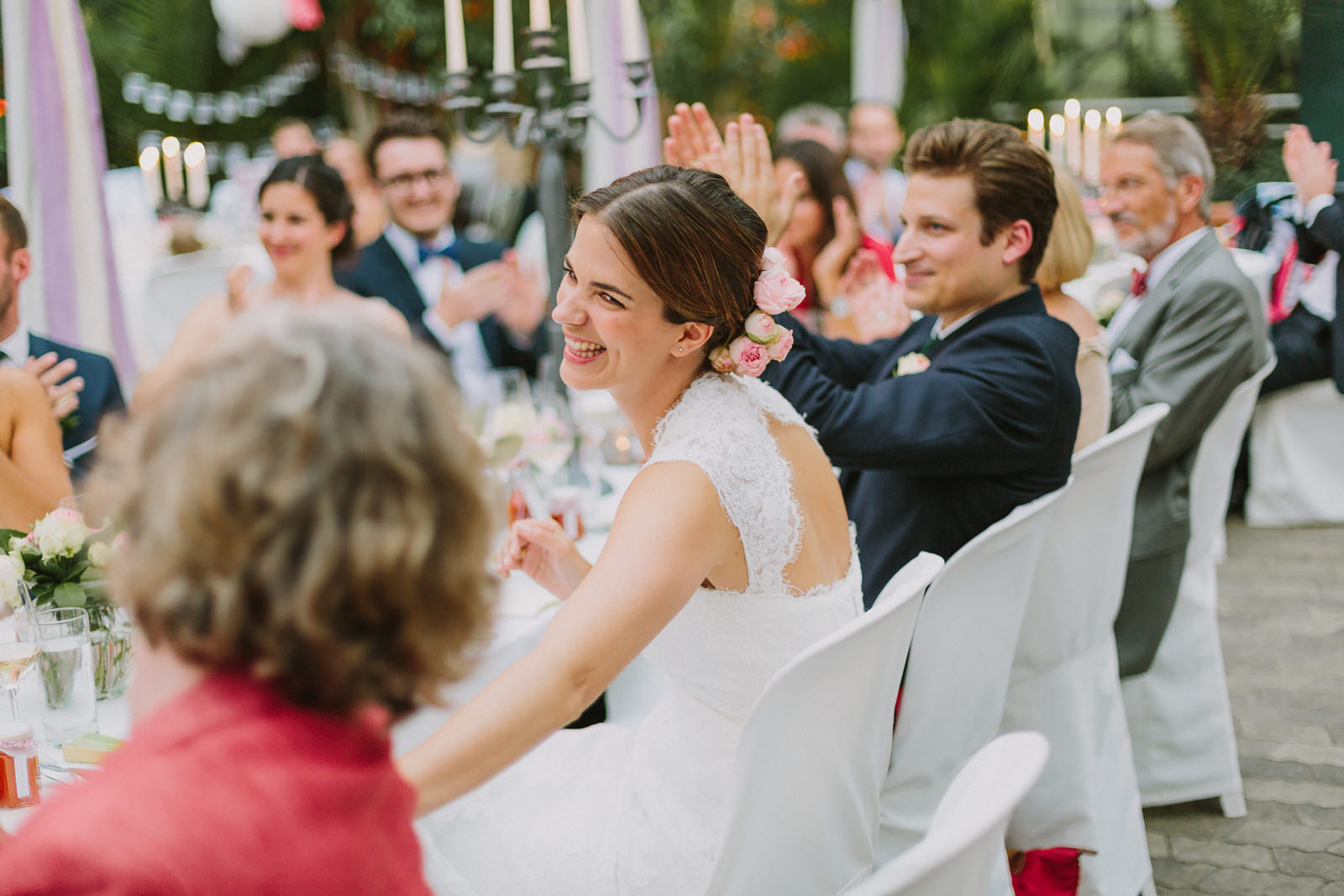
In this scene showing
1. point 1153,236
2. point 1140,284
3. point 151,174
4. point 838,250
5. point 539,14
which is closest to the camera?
point 539,14

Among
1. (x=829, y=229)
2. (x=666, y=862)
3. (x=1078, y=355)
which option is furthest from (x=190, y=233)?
(x=666, y=862)

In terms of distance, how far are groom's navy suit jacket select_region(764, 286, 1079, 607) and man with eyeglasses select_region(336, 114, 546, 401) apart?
215 cm

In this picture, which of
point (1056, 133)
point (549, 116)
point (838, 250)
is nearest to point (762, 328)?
point (549, 116)

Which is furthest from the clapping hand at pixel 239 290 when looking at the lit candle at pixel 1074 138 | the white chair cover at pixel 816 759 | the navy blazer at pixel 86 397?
the lit candle at pixel 1074 138

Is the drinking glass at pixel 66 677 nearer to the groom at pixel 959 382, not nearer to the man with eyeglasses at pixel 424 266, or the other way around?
the groom at pixel 959 382

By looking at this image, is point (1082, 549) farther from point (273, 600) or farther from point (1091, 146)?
point (1091, 146)

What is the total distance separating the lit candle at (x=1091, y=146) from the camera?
17.1 ft

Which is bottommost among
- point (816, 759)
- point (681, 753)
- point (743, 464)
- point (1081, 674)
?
point (1081, 674)

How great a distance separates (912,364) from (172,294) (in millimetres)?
4231

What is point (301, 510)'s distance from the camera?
0.69 m

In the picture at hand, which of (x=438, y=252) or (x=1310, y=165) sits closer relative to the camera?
(x=1310, y=165)

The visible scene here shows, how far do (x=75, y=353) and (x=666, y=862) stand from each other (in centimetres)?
182

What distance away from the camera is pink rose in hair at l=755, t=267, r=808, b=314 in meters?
1.68

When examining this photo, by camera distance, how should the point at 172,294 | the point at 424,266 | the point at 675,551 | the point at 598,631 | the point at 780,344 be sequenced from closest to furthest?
the point at 598,631 → the point at 675,551 → the point at 780,344 → the point at 424,266 → the point at 172,294
